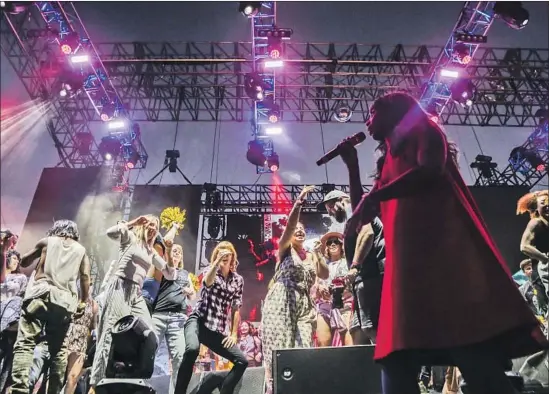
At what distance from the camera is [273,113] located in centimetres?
821

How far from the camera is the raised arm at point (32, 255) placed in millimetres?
3094

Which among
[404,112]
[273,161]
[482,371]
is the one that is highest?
[273,161]

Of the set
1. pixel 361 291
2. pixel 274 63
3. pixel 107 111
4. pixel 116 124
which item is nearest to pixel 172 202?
pixel 116 124

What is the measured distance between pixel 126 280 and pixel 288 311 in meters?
1.28

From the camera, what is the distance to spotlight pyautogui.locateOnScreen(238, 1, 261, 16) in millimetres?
6281

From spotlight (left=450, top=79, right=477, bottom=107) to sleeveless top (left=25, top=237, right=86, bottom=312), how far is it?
697 cm

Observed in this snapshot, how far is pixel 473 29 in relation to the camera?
7.09 metres

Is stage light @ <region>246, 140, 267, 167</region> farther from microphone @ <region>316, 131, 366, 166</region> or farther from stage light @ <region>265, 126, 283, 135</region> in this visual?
microphone @ <region>316, 131, 366, 166</region>

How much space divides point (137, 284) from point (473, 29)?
6.87 metres

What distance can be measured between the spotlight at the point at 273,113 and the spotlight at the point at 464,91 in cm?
330

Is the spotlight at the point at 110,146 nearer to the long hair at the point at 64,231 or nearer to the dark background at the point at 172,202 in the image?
the dark background at the point at 172,202

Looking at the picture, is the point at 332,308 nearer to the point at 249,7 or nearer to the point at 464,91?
the point at 249,7

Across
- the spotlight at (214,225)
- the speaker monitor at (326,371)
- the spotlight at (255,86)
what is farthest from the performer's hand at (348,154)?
the spotlight at (214,225)

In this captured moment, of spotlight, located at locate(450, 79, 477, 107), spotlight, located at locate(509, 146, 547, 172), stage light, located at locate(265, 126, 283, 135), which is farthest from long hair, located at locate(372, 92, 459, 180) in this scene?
spotlight, located at locate(509, 146, 547, 172)
